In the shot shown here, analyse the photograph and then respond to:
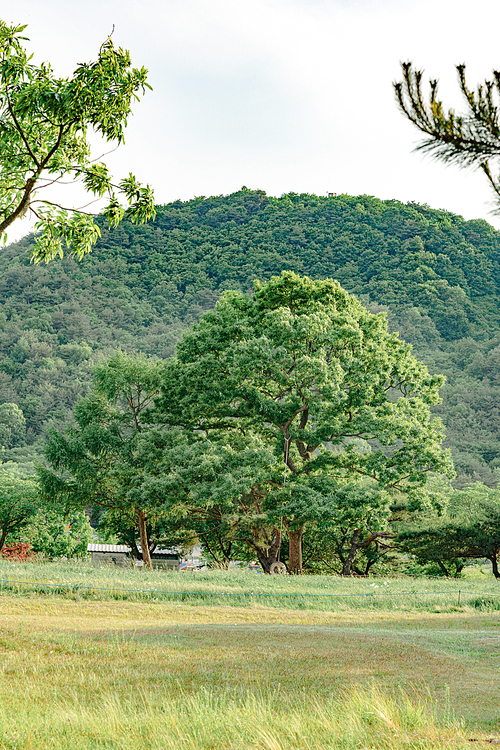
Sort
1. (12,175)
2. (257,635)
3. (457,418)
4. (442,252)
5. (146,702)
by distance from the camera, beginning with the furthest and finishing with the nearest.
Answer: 1. (442,252)
2. (457,418)
3. (257,635)
4. (12,175)
5. (146,702)

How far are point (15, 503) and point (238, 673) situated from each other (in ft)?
96.7

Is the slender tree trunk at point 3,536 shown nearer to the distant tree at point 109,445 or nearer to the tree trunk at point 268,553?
the distant tree at point 109,445

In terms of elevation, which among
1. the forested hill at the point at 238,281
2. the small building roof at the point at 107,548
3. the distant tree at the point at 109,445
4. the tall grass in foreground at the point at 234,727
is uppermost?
the forested hill at the point at 238,281

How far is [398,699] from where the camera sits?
6.25m

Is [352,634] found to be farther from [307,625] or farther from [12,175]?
[12,175]

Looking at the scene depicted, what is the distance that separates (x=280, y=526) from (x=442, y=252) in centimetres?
8222

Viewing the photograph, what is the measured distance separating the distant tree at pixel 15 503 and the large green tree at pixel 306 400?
11496mm

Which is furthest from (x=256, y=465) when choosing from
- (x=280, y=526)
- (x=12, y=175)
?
(x=12, y=175)

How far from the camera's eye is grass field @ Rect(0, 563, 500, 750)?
5172mm

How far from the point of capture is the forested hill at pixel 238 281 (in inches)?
3086

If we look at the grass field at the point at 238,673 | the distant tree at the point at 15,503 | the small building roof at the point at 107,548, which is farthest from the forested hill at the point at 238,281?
the grass field at the point at 238,673

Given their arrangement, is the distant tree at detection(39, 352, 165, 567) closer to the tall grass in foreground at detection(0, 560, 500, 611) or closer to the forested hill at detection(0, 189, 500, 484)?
the tall grass in foreground at detection(0, 560, 500, 611)

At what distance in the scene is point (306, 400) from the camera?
23906mm

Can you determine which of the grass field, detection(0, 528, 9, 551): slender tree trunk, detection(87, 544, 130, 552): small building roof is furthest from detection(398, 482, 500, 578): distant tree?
detection(87, 544, 130, 552): small building roof
